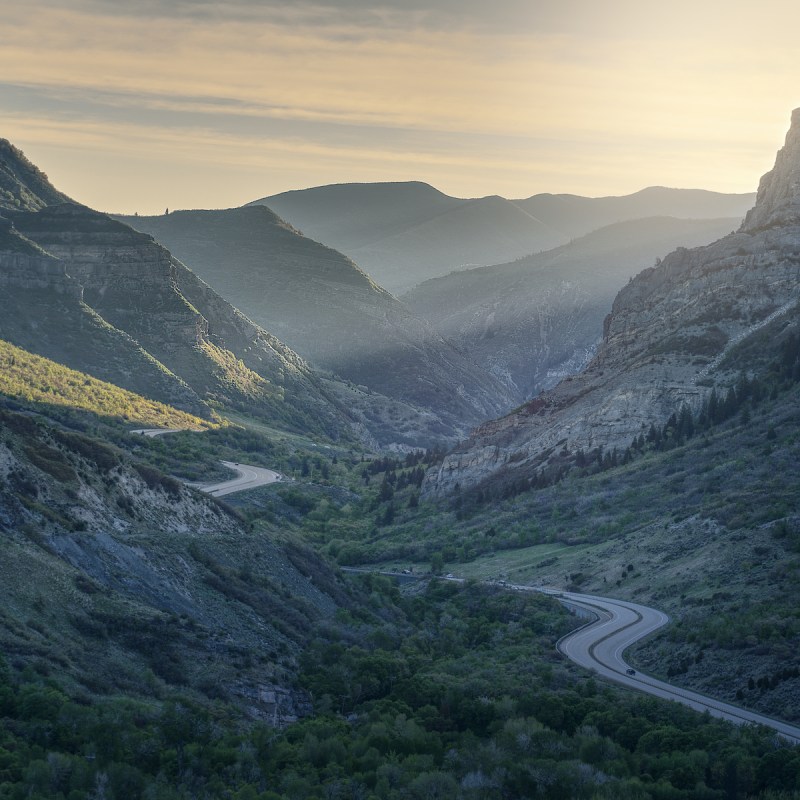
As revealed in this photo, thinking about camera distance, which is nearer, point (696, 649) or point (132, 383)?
point (696, 649)

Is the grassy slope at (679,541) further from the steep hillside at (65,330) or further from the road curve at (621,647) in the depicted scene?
the steep hillside at (65,330)

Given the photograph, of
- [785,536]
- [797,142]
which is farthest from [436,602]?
[797,142]

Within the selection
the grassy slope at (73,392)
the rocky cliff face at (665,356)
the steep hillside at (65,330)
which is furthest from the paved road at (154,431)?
the rocky cliff face at (665,356)

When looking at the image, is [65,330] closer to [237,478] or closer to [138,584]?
[237,478]

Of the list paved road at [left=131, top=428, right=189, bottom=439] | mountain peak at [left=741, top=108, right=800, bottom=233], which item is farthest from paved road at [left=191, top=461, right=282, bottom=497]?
mountain peak at [left=741, top=108, right=800, bottom=233]

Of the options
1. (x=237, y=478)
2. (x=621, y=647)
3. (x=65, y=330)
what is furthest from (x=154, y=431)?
(x=621, y=647)

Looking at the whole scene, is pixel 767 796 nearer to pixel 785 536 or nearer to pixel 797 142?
pixel 785 536
